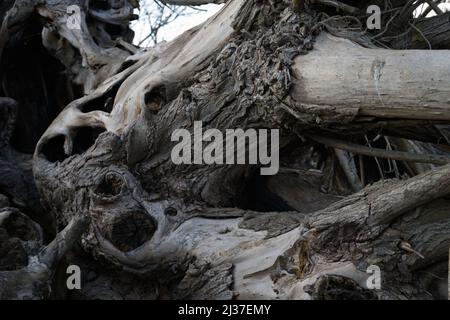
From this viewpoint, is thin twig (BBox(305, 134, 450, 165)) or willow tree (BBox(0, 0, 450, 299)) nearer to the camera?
willow tree (BBox(0, 0, 450, 299))

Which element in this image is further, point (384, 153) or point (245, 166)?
point (245, 166)

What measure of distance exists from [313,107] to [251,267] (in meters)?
0.80

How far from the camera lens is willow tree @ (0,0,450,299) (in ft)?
11.7

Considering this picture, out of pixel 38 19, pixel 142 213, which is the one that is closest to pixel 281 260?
pixel 142 213

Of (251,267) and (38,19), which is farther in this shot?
(38,19)

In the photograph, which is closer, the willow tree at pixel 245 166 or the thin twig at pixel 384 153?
the willow tree at pixel 245 166

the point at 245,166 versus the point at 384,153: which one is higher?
the point at 384,153

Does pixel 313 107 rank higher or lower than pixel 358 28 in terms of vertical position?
lower

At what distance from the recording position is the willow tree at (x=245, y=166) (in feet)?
11.7

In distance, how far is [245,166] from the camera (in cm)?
454

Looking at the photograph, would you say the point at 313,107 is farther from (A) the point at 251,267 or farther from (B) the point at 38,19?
(B) the point at 38,19

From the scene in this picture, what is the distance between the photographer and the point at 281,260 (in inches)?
146
